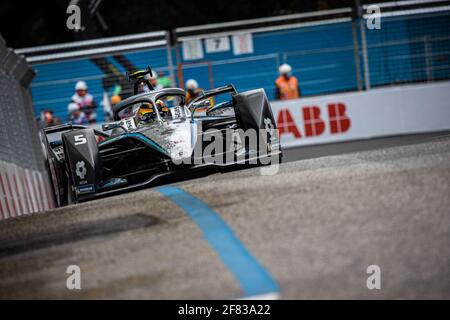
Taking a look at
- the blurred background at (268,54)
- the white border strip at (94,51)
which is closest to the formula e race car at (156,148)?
the white border strip at (94,51)

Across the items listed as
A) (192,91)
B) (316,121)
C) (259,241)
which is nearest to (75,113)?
(192,91)

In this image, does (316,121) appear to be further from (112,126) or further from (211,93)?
(112,126)

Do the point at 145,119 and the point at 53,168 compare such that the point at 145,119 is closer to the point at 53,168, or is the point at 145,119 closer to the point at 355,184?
the point at 53,168

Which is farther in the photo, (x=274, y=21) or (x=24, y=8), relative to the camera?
(x=24, y=8)

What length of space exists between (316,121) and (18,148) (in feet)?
28.2

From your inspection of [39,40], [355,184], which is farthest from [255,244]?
[39,40]

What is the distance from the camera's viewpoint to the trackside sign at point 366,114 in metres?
17.4

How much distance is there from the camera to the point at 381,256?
3.31 m

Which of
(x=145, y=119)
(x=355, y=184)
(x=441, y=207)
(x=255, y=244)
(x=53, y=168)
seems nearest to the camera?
(x=255, y=244)

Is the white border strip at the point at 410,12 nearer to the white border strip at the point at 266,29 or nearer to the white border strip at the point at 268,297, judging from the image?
the white border strip at the point at 266,29

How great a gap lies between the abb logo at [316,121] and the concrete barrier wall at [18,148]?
603cm

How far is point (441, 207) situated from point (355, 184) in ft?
3.11
